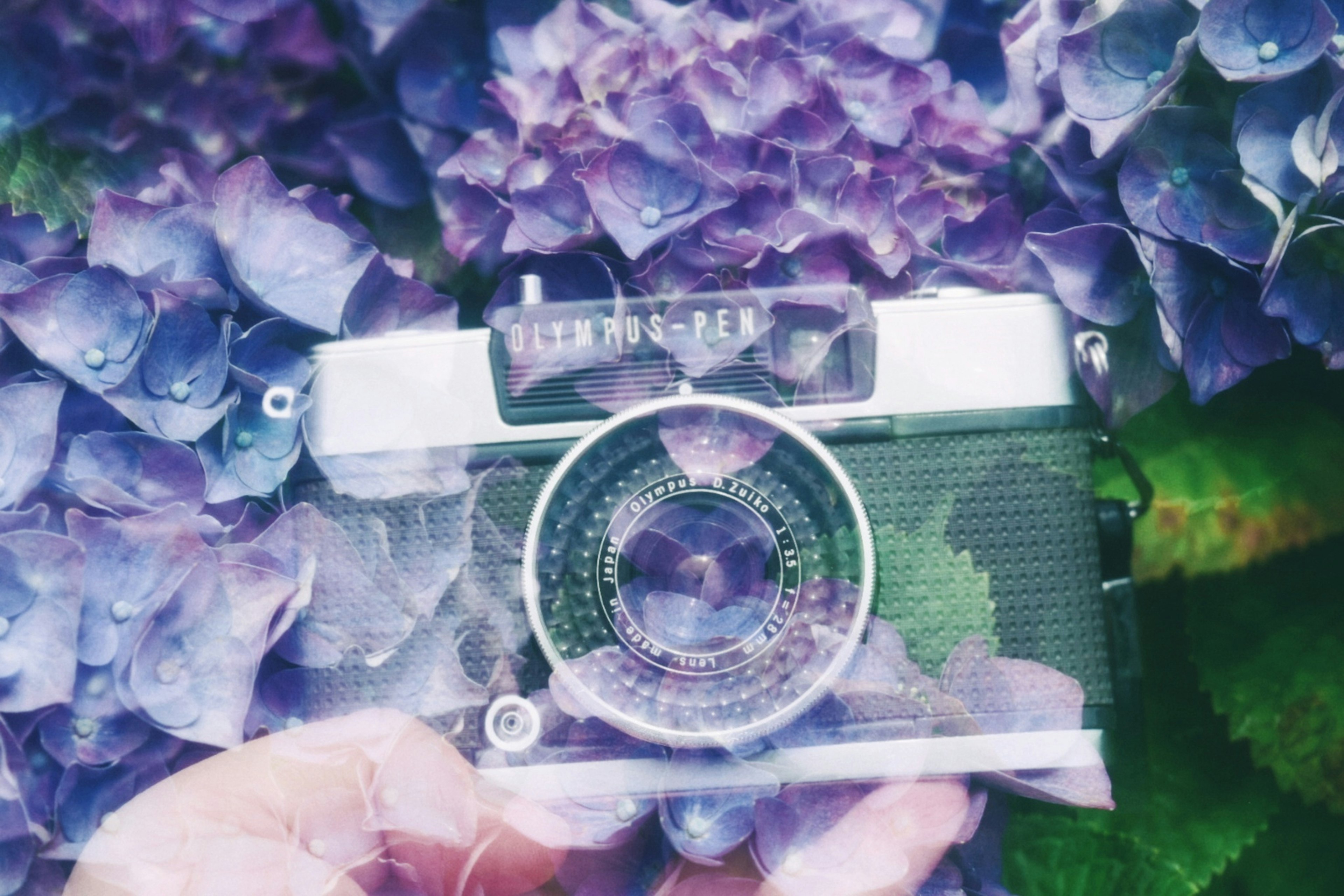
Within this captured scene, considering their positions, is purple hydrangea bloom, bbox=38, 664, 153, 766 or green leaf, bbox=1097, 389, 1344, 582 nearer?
purple hydrangea bloom, bbox=38, 664, 153, 766

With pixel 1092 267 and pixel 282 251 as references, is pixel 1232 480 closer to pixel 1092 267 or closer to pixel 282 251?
pixel 1092 267

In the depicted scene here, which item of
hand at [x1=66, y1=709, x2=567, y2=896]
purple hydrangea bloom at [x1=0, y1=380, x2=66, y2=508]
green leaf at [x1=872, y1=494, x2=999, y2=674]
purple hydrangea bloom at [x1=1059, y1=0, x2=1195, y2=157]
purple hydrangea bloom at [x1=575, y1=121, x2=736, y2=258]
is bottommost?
hand at [x1=66, y1=709, x2=567, y2=896]

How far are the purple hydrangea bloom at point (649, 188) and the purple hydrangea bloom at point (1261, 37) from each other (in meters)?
0.17

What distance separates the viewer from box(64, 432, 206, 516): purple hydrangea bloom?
→ 354 millimetres

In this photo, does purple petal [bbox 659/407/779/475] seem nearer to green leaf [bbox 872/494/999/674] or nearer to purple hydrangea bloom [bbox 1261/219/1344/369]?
green leaf [bbox 872/494/999/674]

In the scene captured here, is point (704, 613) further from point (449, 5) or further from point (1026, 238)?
point (449, 5)

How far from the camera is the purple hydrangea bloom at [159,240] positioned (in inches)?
14.9

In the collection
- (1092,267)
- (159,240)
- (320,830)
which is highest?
(1092,267)

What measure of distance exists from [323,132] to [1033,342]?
31cm

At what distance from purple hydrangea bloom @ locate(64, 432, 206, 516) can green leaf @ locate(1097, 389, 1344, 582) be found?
1.16 feet

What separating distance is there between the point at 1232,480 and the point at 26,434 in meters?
0.46

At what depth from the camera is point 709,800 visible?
0.37 meters

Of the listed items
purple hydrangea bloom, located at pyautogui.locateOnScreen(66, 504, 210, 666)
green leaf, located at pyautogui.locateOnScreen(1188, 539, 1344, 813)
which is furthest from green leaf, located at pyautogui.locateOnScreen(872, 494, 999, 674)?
purple hydrangea bloom, located at pyautogui.locateOnScreen(66, 504, 210, 666)

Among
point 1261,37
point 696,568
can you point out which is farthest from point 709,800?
point 1261,37
